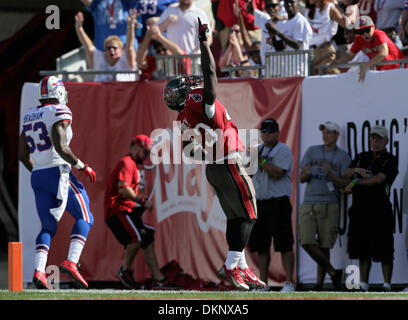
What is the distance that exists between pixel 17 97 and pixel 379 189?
7.72 metres

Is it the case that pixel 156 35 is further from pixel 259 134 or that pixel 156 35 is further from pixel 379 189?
pixel 379 189

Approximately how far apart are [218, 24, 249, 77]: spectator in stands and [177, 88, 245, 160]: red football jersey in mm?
4742

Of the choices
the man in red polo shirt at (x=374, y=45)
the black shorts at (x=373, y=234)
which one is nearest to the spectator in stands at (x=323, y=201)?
the black shorts at (x=373, y=234)

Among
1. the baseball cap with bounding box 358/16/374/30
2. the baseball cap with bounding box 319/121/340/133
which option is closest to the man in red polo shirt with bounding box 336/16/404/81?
the baseball cap with bounding box 358/16/374/30

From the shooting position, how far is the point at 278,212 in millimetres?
11336

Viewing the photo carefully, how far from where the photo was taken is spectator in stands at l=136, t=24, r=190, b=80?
12759 millimetres

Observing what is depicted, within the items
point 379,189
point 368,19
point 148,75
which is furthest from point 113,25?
point 379,189

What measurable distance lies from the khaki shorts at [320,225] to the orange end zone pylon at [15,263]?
3831mm

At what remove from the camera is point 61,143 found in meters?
9.38

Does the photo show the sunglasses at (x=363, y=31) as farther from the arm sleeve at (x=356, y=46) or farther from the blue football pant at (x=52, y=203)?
the blue football pant at (x=52, y=203)

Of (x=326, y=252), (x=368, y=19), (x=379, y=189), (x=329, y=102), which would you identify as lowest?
(x=326, y=252)

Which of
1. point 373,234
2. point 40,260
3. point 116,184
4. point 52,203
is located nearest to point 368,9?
point 373,234

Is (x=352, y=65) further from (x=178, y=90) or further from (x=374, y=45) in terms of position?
A: (x=178, y=90)
